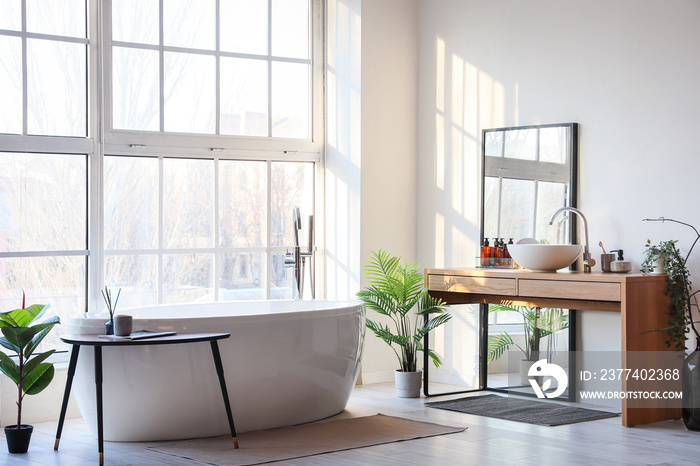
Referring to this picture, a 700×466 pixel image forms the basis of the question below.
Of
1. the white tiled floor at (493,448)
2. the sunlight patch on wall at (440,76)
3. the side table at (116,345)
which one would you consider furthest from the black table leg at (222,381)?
the sunlight patch on wall at (440,76)

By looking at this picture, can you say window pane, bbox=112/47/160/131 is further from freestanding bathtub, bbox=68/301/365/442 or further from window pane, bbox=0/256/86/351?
freestanding bathtub, bbox=68/301/365/442

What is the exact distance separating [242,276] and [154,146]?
98 cm

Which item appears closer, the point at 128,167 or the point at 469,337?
the point at 128,167

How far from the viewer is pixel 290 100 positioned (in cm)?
570

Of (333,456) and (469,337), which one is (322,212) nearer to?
(469,337)

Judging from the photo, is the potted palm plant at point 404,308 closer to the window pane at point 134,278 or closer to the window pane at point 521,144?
the window pane at point 521,144

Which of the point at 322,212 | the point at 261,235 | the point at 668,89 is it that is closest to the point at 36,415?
the point at 261,235

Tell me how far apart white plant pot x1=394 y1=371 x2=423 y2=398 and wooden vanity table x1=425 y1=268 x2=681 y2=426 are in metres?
0.56

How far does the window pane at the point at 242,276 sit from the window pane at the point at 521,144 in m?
1.69

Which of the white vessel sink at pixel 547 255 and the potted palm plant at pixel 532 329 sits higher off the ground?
the white vessel sink at pixel 547 255

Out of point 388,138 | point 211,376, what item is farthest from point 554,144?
point 211,376

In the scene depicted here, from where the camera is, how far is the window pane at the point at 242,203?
5348 millimetres

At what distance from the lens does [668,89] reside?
4.43 m

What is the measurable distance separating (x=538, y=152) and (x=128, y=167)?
2.38 metres
